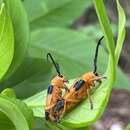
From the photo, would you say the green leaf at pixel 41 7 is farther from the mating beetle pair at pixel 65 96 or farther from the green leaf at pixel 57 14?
the mating beetle pair at pixel 65 96

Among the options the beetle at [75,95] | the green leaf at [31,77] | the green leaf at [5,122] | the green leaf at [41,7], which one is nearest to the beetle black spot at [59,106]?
the beetle at [75,95]

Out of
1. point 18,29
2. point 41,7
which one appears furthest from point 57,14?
point 18,29

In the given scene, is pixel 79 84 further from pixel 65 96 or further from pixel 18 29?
pixel 18 29

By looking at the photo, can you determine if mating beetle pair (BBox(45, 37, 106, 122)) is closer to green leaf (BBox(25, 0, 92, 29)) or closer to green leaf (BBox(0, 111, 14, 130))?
green leaf (BBox(0, 111, 14, 130))

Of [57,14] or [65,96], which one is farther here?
[57,14]

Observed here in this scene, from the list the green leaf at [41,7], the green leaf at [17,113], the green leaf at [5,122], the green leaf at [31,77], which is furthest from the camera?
the green leaf at [41,7]

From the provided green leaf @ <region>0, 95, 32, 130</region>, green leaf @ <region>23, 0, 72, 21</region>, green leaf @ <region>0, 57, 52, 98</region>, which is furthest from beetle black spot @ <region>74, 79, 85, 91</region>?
green leaf @ <region>23, 0, 72, 21</region>
